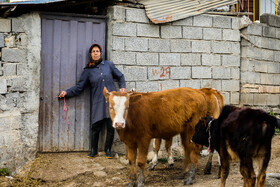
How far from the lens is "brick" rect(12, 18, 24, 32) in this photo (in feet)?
22.6

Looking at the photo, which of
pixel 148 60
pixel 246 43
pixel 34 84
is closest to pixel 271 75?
pixel 246 43

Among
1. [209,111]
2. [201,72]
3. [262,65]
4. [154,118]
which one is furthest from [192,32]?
[154,118]

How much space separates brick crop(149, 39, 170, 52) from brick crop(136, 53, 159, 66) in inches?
5.1

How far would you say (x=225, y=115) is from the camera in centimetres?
523

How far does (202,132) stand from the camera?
19.0 feet

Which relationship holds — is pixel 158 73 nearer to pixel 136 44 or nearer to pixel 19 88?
pixel 136 44

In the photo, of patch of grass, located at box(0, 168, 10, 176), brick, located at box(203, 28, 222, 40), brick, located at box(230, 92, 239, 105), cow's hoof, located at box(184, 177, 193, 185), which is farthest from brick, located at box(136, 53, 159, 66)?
patch of grass, located at box(0, 168, 10, 176)

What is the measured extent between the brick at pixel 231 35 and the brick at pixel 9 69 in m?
4.82

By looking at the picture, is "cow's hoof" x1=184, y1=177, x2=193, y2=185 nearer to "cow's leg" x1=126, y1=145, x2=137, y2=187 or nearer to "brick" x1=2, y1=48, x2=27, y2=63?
"cow's leg" x1=126, y1=145, x2=137, y2=187

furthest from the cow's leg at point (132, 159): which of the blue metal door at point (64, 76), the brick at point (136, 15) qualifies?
the brick at point (136, 15)

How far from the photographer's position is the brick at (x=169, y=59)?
8080 millimetres

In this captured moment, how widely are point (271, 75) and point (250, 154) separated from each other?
565 centimetres

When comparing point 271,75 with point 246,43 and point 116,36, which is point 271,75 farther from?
point 116,36

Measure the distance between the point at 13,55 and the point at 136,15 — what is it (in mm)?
2640
